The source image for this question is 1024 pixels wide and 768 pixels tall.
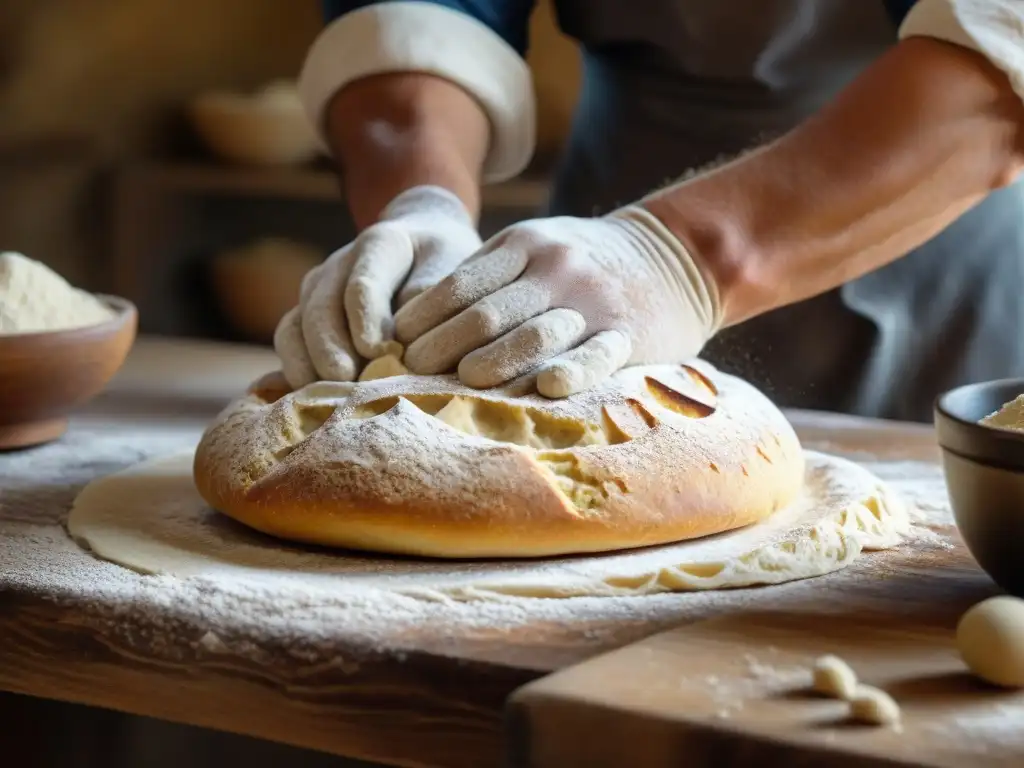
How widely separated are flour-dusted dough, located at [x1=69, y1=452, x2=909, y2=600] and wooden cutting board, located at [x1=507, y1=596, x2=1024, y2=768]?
6.0 inches

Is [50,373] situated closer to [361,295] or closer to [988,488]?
[361,295]

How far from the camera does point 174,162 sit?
376cm

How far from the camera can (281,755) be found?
1514mm

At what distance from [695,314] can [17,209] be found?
8.78 feet

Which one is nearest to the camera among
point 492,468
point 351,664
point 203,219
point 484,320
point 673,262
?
point 351,664

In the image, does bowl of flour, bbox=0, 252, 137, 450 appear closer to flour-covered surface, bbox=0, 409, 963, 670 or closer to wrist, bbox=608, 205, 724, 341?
flour-covered surface, bbox=0, 409, 963, 670

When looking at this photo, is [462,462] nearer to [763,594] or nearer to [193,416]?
[763,594]

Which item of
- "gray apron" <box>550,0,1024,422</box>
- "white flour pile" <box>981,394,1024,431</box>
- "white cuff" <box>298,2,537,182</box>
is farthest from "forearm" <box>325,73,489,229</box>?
"white flour pile" <box>981,394,1024,431</box>

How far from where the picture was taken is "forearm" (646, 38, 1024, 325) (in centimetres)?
144

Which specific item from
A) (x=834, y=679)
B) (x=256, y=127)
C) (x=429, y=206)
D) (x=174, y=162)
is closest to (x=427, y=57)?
(x=429, y=206)

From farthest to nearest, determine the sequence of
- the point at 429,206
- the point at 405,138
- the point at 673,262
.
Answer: the point at 405,138, the point at 429,206, the point at 673,262

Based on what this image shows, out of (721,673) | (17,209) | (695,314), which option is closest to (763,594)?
(721,673)

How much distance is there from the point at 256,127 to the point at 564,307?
8.23 ft

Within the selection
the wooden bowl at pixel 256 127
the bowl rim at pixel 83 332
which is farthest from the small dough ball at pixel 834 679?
the wooden bowl at pixel 256 127
